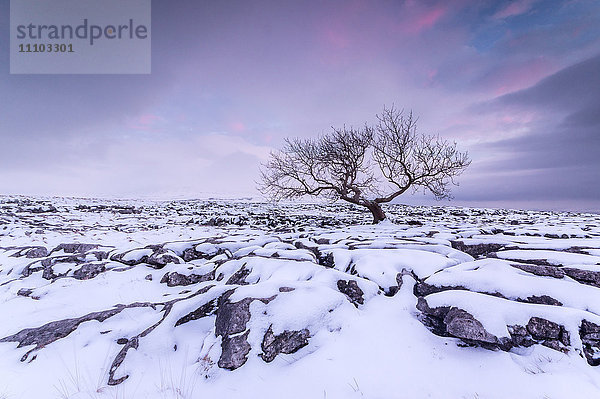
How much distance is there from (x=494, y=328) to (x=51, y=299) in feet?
26.8

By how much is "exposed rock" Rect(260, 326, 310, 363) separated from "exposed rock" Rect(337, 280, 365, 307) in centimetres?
107

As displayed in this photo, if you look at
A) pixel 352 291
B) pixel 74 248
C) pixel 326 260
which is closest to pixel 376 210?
pixel 326 260

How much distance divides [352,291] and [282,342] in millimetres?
1529

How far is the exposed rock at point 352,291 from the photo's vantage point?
4.08 m

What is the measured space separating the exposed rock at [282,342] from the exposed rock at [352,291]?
42.2 inches

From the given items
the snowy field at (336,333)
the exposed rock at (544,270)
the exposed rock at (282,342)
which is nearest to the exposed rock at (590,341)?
the snowy field at (336,333)

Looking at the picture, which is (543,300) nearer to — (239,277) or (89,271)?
(239,277)

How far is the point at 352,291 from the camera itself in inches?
168

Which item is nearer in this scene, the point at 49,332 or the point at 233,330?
the point at 233,330

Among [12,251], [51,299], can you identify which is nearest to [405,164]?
[51,299]

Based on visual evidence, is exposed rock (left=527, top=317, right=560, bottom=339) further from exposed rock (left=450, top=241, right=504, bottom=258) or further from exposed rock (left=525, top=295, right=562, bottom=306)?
exposed rock (left=450, top=241, right=504, bottom=258)

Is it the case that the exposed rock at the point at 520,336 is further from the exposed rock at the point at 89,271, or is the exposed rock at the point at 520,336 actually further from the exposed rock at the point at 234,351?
the exposed rock at the point at 89,271

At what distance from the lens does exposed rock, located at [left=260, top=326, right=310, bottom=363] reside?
3204 mm

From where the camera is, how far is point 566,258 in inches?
177
